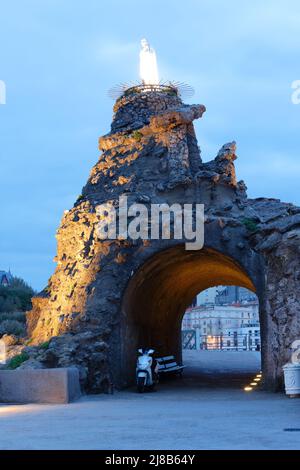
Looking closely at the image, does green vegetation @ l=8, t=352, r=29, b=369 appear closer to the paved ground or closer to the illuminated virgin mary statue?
the paved ground

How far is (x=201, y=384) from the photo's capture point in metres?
23.5

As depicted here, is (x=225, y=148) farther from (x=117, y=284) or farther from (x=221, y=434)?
(x=221, y=434)

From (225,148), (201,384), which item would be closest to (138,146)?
(225,148)

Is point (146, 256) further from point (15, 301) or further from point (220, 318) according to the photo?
point (220, 318)

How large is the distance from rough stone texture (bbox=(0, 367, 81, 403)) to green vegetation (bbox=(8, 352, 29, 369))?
57.6 inches

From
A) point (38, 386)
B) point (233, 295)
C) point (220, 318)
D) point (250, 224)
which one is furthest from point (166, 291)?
point (233, 295)

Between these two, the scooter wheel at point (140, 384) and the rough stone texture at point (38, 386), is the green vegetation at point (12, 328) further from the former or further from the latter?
the rough stone texture at point (38, 386)

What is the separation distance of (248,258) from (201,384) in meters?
5.69

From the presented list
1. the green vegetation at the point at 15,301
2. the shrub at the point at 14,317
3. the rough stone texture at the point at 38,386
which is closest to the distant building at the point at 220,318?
the green vegetation at the point at 15,301
